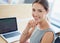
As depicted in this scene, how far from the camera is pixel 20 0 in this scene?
1.39 m

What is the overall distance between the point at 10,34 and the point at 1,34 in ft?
0.29

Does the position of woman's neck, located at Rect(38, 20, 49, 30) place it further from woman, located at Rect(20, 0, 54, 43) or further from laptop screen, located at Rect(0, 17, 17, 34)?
laptop screen, located at Rect(0, 17, 17, 34)

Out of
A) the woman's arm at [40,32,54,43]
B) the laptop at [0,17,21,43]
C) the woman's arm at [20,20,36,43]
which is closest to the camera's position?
the woman's arm at [40,32,54,43]

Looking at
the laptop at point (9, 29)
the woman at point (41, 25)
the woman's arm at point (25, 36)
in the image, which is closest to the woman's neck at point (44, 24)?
the woman at point (41, 25)

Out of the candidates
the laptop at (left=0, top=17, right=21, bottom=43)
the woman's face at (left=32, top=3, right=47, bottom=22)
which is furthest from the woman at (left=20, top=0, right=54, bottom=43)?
the laptop at (left=0, top=17, right=21, bottom=43)

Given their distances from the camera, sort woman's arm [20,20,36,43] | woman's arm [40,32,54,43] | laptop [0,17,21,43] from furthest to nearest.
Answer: laptop [0,17,21,43] → woman's arm [20,20,36,43] → woman's arm [40,32,54,43]

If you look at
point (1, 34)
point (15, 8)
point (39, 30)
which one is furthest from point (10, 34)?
point (39, 30)

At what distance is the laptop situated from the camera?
1051 millimetres

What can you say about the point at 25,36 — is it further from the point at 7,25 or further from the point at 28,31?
the point at 7,25

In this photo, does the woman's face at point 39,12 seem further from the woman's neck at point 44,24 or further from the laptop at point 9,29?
the laptop at point 9,29

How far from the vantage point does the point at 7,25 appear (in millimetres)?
1106

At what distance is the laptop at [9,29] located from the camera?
105 cm

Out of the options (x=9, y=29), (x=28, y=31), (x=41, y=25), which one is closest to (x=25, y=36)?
(x=28, y=31)

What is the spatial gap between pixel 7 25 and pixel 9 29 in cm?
5
